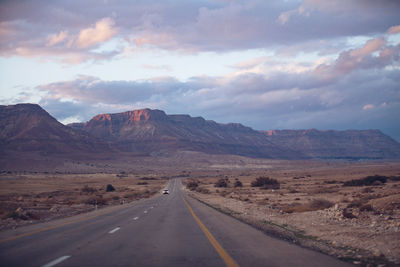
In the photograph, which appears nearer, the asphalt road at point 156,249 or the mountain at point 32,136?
the asphalt road at point 156,249

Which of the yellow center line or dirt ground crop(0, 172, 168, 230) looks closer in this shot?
Result: the yellow center line

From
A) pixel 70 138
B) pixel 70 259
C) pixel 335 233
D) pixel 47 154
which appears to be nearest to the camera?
pixel 70 259

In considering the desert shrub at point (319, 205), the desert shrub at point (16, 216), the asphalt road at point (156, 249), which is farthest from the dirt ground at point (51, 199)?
the desert shrub at point (319, 205)

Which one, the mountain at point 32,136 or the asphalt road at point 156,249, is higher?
the mountain at point 32,136

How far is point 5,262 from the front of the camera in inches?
369

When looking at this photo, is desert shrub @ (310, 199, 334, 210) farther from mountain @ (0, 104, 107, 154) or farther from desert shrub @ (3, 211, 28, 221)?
mountain @ (0, 104, 107, 154)

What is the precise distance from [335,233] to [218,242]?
14.7 ft

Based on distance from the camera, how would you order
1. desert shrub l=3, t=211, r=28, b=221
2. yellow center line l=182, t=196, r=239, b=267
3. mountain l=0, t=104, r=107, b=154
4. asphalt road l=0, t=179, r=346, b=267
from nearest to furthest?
yellow center line l=182, t=196, r=239, b=267 < asphalt road l=0, t=179, r=346, b=267 < desert shrub l=3, t=211, r=28, b=221 < mountain l=0, t=104, r=107, b=154

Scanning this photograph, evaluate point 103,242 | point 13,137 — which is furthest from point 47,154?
point 103,242

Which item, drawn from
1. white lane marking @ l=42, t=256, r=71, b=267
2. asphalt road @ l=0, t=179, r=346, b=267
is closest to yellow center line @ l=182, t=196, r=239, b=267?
asphalt road @ l=0, t=179, r=346, b=267

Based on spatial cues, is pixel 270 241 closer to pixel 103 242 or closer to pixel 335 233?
pixel 335 233

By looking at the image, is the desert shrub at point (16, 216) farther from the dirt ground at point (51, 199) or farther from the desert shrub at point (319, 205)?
the desert shrub at point (319, 205)

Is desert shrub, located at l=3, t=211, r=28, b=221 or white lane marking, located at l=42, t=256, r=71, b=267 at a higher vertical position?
Answer: white lane marking, located at l=42, t=256, r=71, b=267

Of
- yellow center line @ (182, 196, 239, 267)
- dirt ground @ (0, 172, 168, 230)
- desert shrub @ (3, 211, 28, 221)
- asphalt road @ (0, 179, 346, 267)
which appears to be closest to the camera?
yellow center line @ (182, 196, 239, 267)
